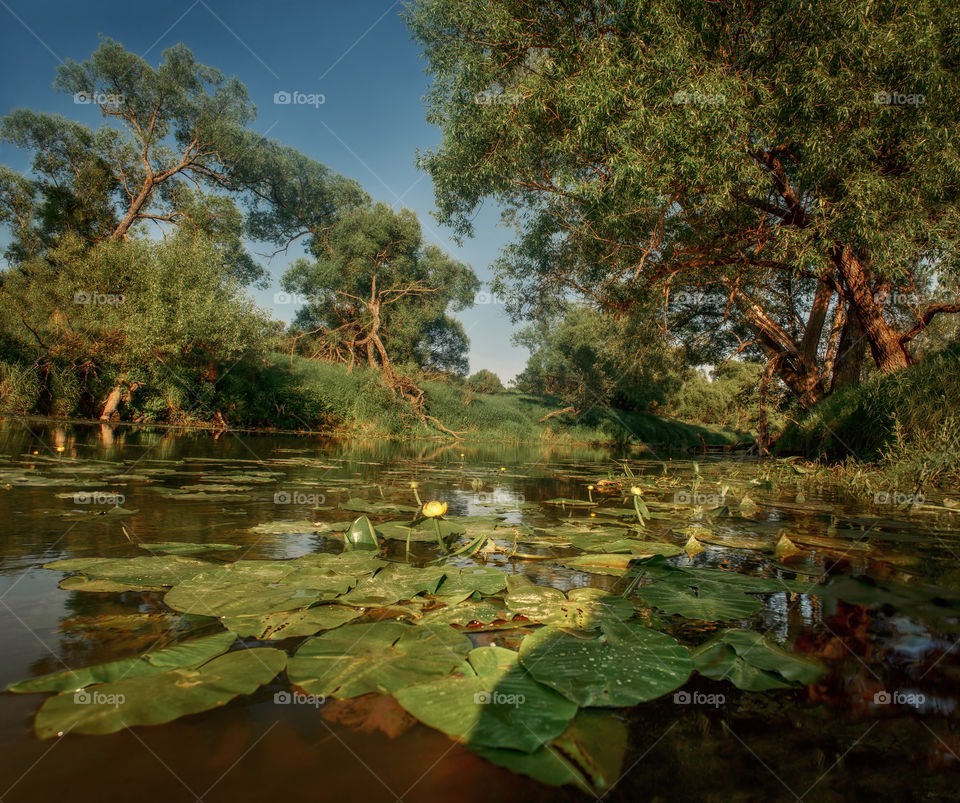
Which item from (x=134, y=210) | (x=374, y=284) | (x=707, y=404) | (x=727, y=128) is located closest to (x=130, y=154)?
(x=134, y=210)

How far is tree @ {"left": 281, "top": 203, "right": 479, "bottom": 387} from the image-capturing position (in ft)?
73.7

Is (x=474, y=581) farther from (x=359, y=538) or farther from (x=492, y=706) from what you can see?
(x=492, y=706)

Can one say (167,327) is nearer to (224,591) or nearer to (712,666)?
(224,591)

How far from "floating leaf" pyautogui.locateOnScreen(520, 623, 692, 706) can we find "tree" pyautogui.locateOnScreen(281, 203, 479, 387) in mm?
19644

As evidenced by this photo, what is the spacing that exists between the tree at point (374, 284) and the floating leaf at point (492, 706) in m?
19.8

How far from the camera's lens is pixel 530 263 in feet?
41.6

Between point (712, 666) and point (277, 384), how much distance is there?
1701 centimetres

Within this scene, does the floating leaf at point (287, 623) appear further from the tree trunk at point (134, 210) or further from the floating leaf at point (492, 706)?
the tree trunk at point (134, 210)

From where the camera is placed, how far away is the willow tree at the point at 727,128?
19.2ft

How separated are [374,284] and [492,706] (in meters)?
22.8

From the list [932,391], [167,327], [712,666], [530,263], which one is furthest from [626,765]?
[167,327]

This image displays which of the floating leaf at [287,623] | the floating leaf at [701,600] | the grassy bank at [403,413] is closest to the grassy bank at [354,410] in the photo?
the grassy bank at [403,413]

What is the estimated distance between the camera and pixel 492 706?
3.56 ft

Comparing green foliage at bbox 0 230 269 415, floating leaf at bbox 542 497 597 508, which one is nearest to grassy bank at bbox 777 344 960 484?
floating leaf at bbox 542 497 597 508
